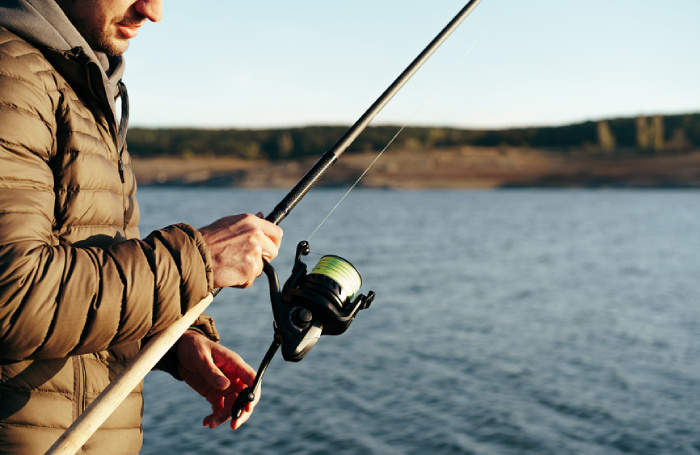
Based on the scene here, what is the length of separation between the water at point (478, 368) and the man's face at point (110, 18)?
15.5 ft

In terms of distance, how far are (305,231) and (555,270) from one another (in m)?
8.80

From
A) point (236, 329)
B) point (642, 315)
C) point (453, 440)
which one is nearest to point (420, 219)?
point (642, 315)

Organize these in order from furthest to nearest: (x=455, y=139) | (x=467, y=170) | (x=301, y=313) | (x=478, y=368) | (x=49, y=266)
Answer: (x=455, y=139) → (x=467, y=170) → (x=478, y=368) → (x=301, y=313) → (x=49, y=266)

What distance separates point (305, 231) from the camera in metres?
21.8

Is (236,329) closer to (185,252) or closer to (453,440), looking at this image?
(453,440)

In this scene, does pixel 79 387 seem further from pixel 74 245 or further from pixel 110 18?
pixel 110 18

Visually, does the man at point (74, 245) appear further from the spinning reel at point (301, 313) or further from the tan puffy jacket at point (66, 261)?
the spinning reel at point (301, 313)

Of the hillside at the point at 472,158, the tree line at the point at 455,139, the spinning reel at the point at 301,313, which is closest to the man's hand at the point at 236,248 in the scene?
the spinning reel at the point at 301,313

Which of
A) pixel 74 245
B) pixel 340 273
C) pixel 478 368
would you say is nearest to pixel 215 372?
pixel 340 273

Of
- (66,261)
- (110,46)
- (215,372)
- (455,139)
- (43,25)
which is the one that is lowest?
(455,139)

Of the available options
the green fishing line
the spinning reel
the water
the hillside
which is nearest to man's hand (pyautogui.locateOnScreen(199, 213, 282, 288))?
the spinning reel

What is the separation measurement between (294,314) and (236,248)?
39 cm

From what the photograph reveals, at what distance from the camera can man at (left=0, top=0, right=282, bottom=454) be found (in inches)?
47.5

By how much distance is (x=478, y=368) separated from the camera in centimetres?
782
